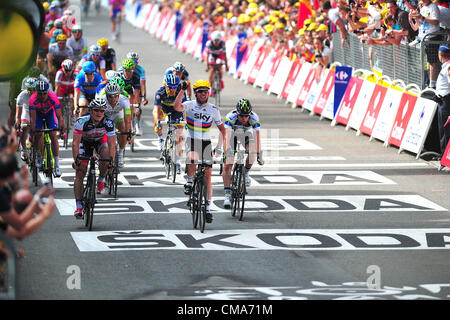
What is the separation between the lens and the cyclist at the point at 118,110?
18.7 m

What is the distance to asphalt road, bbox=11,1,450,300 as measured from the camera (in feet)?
41.7

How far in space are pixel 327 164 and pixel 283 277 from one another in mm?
9514

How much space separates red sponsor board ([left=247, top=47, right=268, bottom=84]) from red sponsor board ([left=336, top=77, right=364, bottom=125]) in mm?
9335

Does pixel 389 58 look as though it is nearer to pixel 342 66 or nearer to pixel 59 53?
pixel 342 66

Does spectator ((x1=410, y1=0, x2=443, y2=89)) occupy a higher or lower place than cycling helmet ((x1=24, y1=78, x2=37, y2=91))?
higher

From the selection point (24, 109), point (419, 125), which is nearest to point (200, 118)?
point (24, 109)

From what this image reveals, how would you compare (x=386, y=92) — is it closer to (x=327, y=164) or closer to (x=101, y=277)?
(x=327, y=164)

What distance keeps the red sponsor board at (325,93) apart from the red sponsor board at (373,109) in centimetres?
304

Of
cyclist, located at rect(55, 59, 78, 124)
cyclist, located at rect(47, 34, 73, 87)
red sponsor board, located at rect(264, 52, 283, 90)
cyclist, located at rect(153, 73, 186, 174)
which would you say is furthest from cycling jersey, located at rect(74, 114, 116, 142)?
red sponsor board, located at rect(264, 52, 283, 90)

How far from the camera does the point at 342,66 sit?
92.1 ft

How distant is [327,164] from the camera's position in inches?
887

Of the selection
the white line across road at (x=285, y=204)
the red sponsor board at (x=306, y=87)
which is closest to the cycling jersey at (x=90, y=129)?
the white line across road at (x=285, y=204)

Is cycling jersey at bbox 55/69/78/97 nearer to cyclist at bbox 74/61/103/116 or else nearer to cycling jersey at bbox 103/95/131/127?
cyclist at bbox 74/61/103/116
